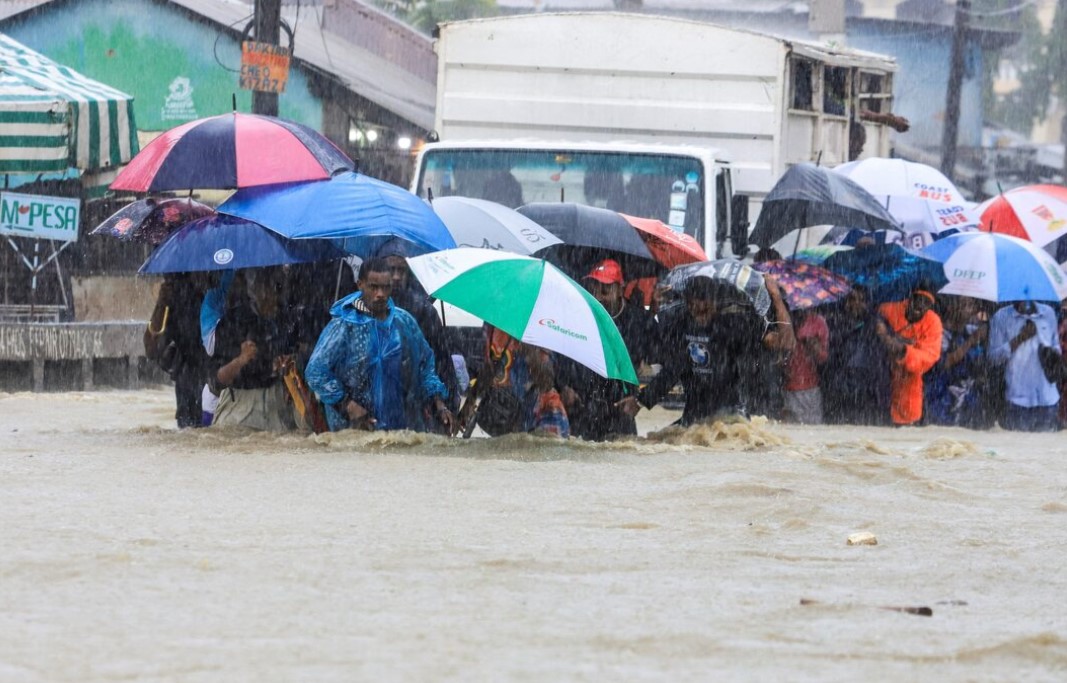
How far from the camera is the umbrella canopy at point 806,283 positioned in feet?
43.8

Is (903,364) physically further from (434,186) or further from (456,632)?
(456,632)

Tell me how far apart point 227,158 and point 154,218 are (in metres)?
1.02

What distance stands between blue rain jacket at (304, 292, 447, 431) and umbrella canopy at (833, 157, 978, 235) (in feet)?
24.4

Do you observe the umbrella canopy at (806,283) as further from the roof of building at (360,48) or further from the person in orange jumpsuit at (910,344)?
the roof of building at (360,48)

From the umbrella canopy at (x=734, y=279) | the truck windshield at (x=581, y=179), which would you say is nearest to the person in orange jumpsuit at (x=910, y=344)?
the truck windshield at (x=581, y=179)

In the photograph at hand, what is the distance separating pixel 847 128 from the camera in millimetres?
18016

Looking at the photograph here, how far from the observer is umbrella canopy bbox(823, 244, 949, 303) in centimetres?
1371

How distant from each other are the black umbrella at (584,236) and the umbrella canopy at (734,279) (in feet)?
1.74

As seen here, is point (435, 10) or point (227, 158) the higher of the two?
point (435, 10)

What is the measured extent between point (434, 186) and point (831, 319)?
11.0ft

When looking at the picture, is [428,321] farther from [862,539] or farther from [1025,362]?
[1025,362]

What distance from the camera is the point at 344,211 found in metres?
9.39

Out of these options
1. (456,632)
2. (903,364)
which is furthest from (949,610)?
(903,364)

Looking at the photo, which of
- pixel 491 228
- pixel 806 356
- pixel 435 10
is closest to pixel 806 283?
pixel 806 356
